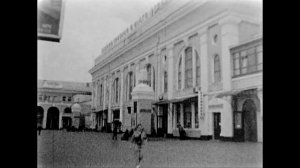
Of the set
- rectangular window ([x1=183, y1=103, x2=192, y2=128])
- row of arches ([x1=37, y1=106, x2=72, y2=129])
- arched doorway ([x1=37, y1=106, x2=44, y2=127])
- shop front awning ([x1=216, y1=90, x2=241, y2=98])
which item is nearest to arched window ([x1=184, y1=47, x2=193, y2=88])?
rectangular window ([x1=183, y1=103, x2=192, y2=128])

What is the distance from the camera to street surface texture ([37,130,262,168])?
11.2 ft

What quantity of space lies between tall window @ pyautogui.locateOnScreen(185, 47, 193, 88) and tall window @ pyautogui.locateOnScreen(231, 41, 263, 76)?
51cm

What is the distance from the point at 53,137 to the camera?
11.4 feet

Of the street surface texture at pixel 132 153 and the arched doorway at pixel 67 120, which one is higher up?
the arched doorway at pixel 67 120

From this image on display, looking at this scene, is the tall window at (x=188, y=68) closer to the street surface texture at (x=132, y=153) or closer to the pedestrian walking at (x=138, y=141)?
the street surface texture at (x=132, y=153)

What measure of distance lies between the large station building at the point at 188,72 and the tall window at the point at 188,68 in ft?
0.04

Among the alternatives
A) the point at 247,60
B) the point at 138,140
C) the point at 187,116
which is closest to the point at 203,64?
the point at 247,60

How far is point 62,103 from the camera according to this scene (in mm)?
3682

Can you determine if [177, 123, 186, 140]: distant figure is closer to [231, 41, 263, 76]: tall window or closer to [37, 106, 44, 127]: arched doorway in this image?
[231, 41, 263, 76]: tall window

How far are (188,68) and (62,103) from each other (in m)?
1.52

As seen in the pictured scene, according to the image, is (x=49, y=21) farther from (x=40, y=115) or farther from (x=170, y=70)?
(x=170, y=70)

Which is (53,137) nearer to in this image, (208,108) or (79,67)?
(79,67)

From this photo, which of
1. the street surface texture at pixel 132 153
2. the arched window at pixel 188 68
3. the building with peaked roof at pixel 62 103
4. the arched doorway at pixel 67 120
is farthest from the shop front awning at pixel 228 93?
the arched doorway at pixel 67 120

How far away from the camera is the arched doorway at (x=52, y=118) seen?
3438 mm
